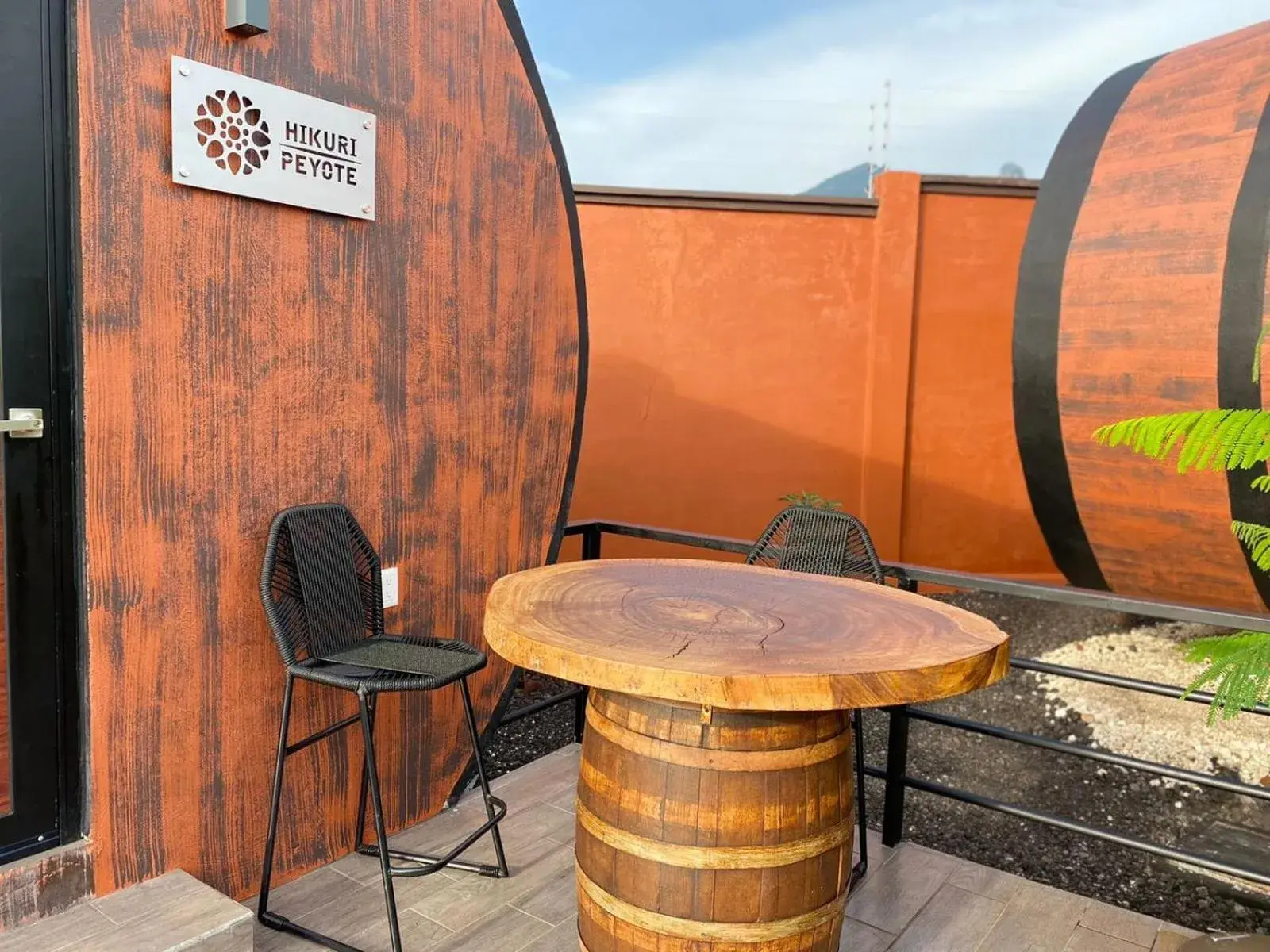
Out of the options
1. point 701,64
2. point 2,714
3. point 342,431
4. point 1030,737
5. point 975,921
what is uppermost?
point 701,64

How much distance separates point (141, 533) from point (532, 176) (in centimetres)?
145

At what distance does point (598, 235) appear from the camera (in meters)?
5.36

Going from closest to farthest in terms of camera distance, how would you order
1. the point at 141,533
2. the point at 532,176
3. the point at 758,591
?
1. the point at 141,533
2. the point at 758,591
3. the point at 532,176

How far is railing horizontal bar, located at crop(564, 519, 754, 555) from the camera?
104 inches

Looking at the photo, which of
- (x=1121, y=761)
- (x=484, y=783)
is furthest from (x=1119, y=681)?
(x=484, y=783)

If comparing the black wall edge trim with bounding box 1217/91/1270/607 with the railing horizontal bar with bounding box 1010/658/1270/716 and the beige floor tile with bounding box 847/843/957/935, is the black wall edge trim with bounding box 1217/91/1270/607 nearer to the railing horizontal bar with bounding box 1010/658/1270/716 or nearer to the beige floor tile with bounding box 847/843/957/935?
the railing horizontal bar with bounding box 1010/658/1270/716

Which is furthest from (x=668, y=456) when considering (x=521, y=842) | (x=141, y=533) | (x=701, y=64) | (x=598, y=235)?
(x=701, y=64)

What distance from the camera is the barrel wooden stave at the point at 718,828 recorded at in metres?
1.39

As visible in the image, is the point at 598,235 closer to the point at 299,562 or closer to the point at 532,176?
the point at 532,176

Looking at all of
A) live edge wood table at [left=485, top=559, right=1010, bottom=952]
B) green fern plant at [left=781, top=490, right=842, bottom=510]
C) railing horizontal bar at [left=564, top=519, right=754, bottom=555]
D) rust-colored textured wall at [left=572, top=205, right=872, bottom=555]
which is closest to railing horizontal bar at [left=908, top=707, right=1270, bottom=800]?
railing horizontal bar at [left=564, top=519, right=754, bottom=555]

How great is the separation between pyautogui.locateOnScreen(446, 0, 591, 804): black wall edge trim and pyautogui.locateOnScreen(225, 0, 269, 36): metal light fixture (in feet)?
A: 2.63

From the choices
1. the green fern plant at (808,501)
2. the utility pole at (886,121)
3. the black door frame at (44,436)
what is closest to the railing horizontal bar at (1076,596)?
the black door frame at (44,436)

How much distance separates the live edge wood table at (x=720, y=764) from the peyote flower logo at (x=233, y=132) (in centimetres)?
111

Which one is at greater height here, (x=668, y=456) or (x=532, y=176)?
(x=532, y=176)
